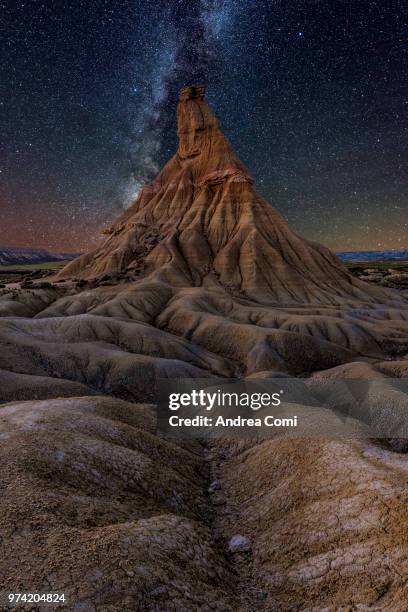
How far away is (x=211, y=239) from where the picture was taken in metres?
93.9

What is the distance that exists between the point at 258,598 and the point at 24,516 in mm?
6420

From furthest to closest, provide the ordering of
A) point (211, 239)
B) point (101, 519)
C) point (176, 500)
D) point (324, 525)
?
point (211, 239) < point (176, 500) < point (324, 525) < point (101, 519)

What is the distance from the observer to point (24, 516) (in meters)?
9.18

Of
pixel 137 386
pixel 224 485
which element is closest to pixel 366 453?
pixel 224 485

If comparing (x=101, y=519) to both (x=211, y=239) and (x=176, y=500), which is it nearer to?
(x=176, y=500)

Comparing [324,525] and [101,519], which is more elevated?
[101,519]

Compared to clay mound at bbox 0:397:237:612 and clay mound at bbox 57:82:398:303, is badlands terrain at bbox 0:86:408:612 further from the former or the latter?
clay mound at bbox 57:82:398:303

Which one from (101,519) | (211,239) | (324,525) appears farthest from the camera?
(211,239)

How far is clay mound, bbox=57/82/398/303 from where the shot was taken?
8194cm

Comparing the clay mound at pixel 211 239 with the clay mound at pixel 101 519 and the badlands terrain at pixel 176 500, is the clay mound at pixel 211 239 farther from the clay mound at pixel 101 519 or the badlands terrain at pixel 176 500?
the clay mound at pixel 101 519

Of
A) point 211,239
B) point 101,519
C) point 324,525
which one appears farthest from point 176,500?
point 211,239

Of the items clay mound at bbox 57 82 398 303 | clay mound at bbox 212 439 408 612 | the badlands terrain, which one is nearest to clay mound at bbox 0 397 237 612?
the badlands terrain

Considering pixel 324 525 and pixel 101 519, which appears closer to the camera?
pixel 101 519

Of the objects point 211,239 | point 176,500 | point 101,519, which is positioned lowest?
point 176,500
